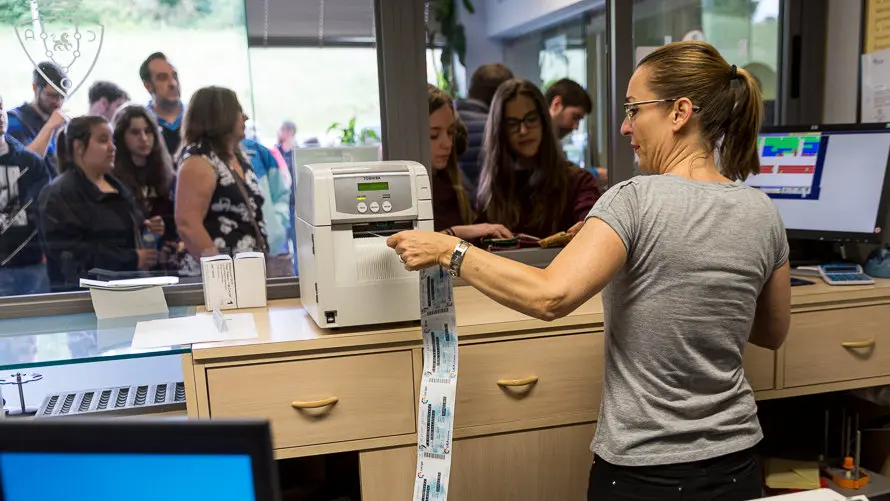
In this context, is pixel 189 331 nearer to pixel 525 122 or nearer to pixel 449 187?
pixel 449 187

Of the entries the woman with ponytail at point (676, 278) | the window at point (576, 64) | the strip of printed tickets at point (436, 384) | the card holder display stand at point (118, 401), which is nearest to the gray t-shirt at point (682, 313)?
the woman with ponytail at point (676, 278)

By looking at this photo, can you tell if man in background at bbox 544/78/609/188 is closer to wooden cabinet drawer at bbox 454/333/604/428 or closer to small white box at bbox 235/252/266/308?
wooden cabinet drawer at bbox 454/333/604/428

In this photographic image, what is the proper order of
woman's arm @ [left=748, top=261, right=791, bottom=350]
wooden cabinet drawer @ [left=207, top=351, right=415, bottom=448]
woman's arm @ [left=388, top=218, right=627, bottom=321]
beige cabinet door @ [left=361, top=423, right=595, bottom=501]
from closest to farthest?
woman's arm @ [left=388, top=218, right=627, bottom=321] < woman's arm @ [left=748, top=261, right=791, bottom=350] < wooden cabinet drawer @ [left=207, top=351, right=415, bottom=448] < beige cabinet door @ [left=361, top=423, right=595, bottom=501]

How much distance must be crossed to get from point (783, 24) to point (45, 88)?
2.52m

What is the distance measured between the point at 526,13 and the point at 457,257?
1553 mm

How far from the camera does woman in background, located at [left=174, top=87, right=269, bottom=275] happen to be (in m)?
2.24

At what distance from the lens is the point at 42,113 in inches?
83.0

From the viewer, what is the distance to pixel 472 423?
72.8 inches

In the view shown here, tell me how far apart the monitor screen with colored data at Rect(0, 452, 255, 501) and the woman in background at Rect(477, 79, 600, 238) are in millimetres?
1870

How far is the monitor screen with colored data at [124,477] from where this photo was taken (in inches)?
27.1

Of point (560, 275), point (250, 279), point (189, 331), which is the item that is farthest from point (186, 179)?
point (560, 275)

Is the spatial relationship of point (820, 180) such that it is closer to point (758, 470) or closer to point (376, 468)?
point (758, 470)

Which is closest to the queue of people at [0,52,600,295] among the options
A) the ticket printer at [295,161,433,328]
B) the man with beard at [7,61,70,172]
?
the man with beard at [7,61,70,172]

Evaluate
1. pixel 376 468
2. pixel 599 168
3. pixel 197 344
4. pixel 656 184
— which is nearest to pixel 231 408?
pixel 197 344
